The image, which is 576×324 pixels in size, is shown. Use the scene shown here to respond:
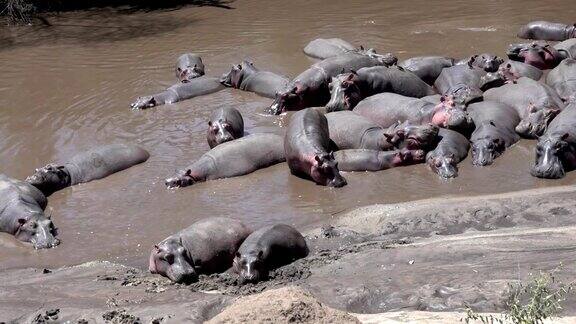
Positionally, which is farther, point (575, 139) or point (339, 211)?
point (575, 139)

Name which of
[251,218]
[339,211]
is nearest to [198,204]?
[251,218]

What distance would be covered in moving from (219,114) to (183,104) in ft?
5.55

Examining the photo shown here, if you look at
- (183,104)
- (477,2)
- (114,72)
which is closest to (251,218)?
(183,104)

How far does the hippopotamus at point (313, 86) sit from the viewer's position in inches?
444

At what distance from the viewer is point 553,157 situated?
8688mm

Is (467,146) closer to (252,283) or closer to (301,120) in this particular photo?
(301,120)

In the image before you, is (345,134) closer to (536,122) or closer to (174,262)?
(536,122)

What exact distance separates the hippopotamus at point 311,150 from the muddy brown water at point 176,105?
0.14 m

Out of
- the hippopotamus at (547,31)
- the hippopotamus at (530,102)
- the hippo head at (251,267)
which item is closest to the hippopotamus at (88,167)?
the hippo head at (251,267)

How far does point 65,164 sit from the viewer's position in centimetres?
993

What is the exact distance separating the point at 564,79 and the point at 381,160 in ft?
10.4

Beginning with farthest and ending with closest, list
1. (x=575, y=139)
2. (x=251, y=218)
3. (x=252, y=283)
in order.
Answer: (x=575, y=139) → (x=251, y=218) → (x=252, y=283)

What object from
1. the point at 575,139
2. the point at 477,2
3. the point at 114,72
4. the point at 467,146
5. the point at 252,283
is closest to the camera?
the point at 252,283

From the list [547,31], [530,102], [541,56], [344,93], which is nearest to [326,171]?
[344,93]
